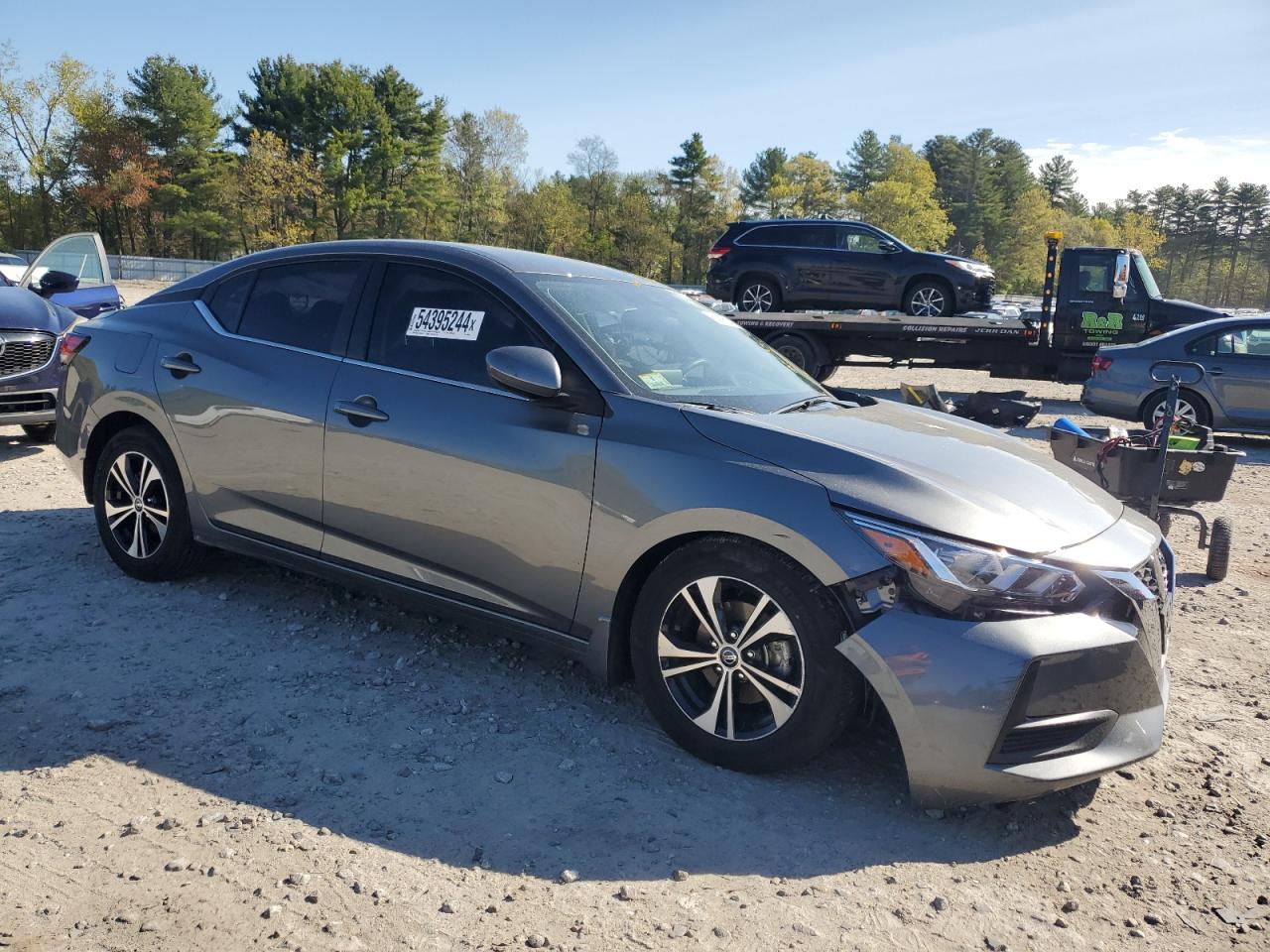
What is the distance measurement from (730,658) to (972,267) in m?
13.8

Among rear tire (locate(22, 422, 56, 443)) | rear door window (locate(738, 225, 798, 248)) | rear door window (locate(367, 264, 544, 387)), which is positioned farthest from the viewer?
rear door window (locate(738, 225, 798, 248))

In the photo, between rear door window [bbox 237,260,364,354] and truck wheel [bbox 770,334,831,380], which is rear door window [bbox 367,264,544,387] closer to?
rear door window [bbox 237,260,364,354]

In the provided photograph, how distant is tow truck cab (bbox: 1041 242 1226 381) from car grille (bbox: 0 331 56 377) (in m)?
12.5

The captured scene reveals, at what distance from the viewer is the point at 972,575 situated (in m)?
2.68

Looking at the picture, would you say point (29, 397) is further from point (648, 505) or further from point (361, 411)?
point (648, 505)

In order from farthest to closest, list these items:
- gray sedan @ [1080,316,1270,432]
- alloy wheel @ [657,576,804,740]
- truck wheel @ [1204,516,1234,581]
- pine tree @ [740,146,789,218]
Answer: pine tree @ [740,146,789,218]
gray sedan @ [1080,316,1270,432]
truck wheel @ [1204,516,1234,581]
alloy wheel @ [657,576,804,740]

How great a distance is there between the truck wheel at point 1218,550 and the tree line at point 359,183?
49411 mm

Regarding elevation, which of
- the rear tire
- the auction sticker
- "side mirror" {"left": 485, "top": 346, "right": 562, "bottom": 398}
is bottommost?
the rear tire

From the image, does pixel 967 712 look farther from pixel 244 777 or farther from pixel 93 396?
pixel 93 396

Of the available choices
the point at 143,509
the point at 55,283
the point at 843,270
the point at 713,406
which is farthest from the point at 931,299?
the point at 143,509

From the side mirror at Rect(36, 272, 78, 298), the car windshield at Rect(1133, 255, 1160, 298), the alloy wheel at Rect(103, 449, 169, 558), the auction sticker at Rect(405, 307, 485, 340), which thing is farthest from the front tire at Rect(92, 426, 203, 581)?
the car windshield at Rect(1133, 255, 1160, 298)

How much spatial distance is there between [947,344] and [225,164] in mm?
58662

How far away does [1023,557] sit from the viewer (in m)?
2.73

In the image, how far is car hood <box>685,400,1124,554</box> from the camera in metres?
2.81
